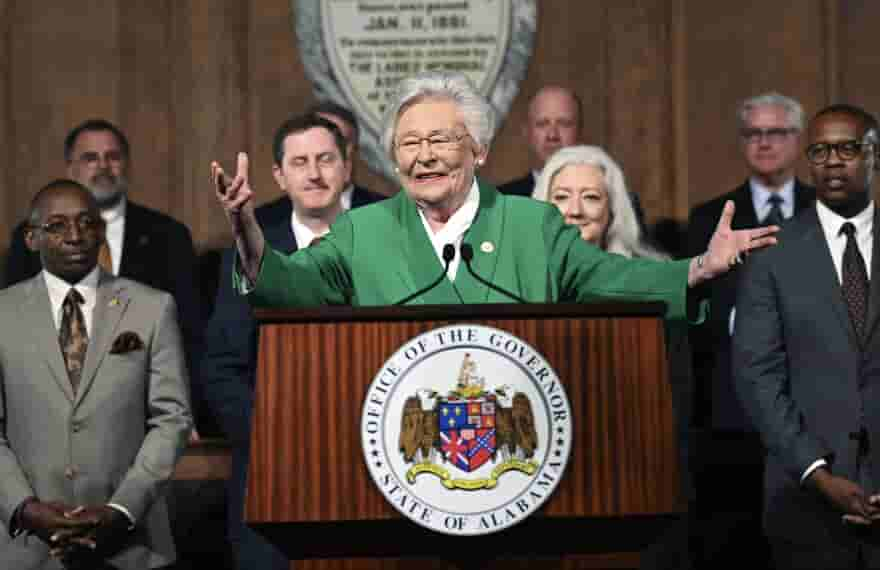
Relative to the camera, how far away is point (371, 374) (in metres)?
2.86

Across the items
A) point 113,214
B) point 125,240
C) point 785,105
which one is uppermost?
point 785,105

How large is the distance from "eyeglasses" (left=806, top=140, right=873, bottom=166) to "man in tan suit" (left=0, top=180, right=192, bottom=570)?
2.01 m

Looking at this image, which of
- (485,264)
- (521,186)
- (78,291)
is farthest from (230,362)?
(485,264)

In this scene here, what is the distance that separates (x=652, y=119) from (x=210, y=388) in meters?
2.60

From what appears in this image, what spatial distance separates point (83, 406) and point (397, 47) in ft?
8.75

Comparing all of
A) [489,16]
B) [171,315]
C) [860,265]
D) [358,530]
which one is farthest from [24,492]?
[489,16]

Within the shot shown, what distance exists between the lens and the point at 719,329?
18.6ft

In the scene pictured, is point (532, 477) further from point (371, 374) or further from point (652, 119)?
point (652, 119)

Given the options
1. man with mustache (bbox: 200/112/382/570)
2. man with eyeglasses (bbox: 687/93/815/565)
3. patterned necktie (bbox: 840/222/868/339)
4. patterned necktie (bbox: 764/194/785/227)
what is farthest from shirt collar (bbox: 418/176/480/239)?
patterned necktie (bbox: 764/194/785/227)

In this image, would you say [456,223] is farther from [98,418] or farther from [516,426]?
[98,418]

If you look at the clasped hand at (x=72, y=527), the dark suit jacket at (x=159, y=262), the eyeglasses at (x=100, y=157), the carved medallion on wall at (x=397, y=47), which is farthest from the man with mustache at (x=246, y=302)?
the carved medallion on wall at (x=397, y=47)

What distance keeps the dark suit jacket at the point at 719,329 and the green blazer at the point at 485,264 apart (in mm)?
1888

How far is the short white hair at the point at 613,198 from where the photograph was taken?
5.17 m

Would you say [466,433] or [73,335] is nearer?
[466,433]
